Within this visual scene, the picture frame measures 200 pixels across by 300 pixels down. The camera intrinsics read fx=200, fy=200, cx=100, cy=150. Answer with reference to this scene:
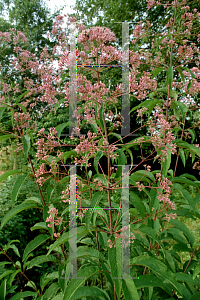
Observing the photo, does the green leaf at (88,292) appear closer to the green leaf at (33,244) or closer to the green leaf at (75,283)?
the green leaf at (75,283)

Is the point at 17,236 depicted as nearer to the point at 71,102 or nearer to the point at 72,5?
the point at 71,102

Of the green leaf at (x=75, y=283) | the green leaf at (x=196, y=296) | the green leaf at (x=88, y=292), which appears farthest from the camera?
the green leaf at (x=196, y=296)

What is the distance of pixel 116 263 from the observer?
0.88 metres

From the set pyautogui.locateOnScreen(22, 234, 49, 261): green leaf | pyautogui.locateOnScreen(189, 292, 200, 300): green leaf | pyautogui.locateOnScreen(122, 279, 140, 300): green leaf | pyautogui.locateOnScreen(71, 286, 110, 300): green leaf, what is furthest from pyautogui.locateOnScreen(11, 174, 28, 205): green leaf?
pyautogui.locateOnScreen(189, 292, 200, 300): green leaf

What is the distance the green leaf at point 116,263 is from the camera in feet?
2.78

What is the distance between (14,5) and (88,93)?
42.2 ft

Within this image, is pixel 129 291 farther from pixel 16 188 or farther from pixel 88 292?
pixel 16 188

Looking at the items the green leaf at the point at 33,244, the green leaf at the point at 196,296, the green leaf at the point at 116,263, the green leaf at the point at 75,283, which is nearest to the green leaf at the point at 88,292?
the green leaf at the point at 75,283

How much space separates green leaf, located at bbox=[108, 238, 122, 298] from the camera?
0.85 m

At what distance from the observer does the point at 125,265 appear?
0.97 metres

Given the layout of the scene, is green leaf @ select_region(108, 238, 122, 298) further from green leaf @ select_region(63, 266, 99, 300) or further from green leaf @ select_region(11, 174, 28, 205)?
green leaf @ select_region(11, 174, 28, 205)

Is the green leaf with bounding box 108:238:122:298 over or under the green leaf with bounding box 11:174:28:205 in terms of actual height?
under

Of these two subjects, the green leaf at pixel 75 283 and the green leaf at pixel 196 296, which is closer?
the green leaf at pixel 75 283

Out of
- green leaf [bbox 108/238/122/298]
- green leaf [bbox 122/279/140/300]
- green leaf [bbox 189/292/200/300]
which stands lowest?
green leaf [bbox 189/292/200/300]
